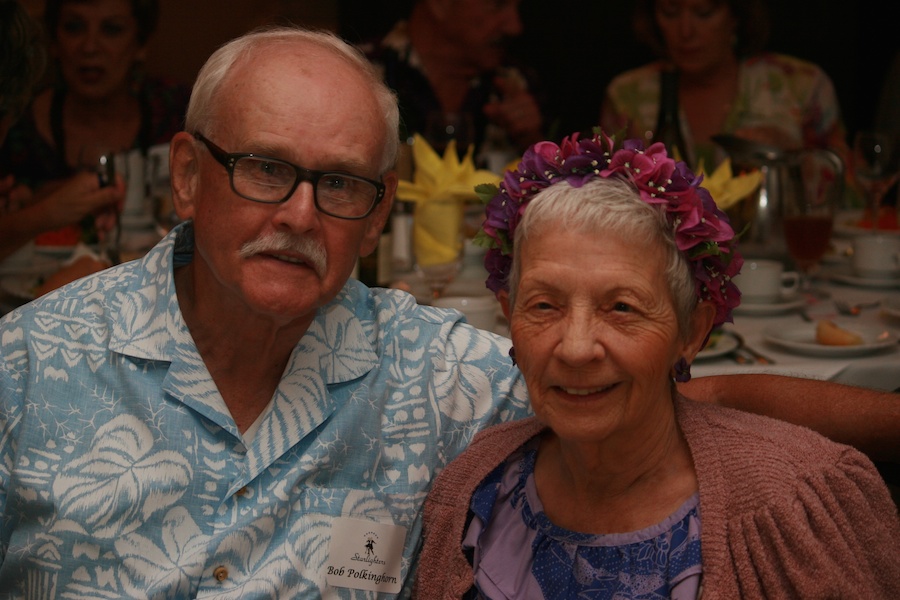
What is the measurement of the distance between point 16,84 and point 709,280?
392 cm

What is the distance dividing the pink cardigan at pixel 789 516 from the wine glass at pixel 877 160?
2430 millimetres

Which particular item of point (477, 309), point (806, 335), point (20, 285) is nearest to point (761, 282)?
point (806, 335)

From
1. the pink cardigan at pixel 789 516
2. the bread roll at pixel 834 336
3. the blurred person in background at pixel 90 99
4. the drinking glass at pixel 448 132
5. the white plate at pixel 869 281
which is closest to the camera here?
the pink cardigan at pixel 789 516

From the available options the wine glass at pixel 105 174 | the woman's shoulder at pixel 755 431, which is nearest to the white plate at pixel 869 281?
the woman's shoulder at pixel 755 431

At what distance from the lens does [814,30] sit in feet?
25.3

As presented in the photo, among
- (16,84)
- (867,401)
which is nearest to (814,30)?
(16,84)

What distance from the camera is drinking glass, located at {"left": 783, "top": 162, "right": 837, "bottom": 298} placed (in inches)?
129

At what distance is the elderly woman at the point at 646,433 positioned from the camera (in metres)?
1.43

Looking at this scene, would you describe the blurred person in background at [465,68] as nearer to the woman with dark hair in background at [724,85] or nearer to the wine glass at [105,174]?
the woman with dark hair in background at [724,85]

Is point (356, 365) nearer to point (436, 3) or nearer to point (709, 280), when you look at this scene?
point (709, 280)

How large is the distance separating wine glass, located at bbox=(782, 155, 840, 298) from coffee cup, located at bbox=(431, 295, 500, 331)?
3.99 ft

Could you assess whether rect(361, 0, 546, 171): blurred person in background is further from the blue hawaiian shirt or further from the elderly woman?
the elderly woman

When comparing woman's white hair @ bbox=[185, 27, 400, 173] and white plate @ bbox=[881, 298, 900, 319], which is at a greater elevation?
woman's white hair @ bbox=[185, 27, 400, 173]

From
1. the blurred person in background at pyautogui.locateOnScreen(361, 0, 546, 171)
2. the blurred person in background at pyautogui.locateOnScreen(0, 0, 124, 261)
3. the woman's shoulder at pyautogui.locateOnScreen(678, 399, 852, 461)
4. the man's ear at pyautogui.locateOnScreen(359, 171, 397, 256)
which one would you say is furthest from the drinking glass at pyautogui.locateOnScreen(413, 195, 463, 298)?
the blurred person in background at pyautogui.locateOnScreen(361, 0, 546, 171)
